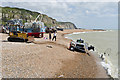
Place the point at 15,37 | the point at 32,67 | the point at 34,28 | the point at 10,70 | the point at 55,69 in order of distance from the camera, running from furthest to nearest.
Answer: the point at 34,28 < the point at 15,37 < the point at 55,69 < the point at 32,67 < the point at 10,70

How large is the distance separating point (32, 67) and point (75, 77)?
138 inches

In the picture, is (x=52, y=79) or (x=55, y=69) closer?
(x=52, y=79)

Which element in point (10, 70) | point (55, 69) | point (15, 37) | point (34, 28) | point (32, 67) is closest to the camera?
point (10, 70)

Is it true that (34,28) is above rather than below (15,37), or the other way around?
above

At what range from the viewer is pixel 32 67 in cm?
873

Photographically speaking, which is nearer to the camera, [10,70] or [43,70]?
[10,70]

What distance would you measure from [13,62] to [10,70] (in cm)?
117

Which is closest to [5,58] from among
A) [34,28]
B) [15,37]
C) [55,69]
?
[55,69]

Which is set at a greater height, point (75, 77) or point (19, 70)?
point (19, 70)

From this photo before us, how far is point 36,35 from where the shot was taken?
2809 centimetres

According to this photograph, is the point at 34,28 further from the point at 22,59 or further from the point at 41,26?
the point at 22,59

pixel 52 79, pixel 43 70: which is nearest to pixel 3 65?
pixel 43 70

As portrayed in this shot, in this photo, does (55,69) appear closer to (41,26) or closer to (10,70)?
(10,70)

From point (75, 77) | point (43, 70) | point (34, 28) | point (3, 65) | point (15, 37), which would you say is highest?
point (34, 28)
